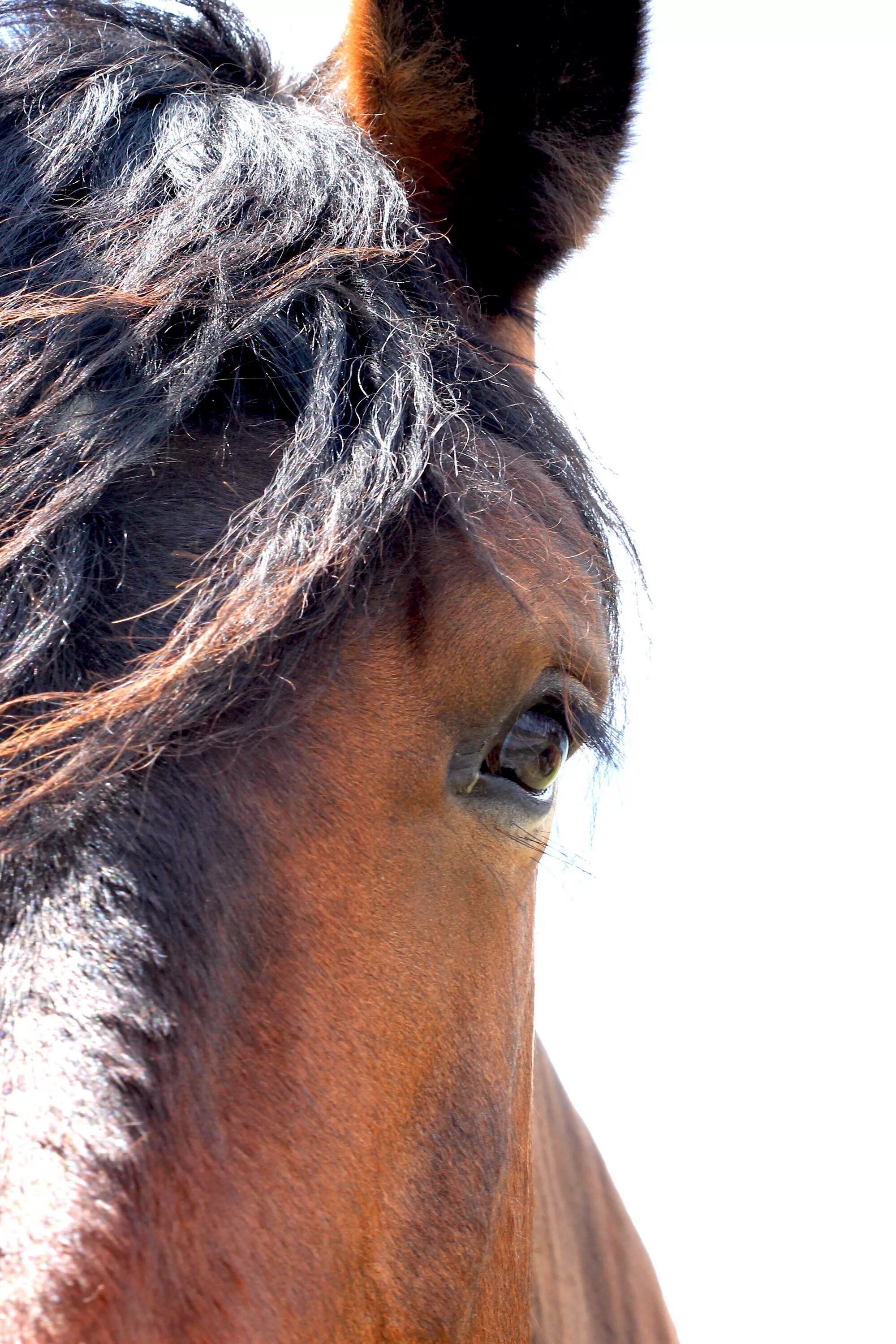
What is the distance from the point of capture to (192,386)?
124 centimetres

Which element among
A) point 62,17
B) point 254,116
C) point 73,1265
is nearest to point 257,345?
point 254,116

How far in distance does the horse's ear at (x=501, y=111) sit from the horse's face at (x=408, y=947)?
636 millimetres

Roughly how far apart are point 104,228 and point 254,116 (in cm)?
35

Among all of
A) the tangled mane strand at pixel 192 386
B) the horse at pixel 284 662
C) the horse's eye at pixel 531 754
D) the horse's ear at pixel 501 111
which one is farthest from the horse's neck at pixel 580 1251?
the horse's ear at pixel 501 111

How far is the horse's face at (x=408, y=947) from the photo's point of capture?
101cm

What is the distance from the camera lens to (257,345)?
1.32 meters

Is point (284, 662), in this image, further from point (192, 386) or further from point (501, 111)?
point (501, 111)

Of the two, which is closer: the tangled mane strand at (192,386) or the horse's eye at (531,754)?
the tangled mane strand at (192,386)

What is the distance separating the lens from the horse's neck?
2387 mm

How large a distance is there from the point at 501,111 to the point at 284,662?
1076 millimetres

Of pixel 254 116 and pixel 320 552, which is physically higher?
pixel 254 116

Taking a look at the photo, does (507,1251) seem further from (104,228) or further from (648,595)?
(104,228)

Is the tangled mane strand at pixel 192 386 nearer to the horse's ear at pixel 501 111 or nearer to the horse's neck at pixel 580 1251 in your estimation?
the horse's ear at pixel 501 111

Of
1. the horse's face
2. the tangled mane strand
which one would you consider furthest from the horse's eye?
the tangled mane strand
